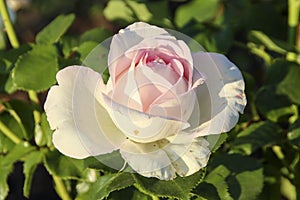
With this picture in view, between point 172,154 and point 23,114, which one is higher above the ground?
point 172,154

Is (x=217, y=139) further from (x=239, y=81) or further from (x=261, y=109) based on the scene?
(x=261, y=109)

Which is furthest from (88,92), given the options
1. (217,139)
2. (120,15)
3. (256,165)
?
(120,15)

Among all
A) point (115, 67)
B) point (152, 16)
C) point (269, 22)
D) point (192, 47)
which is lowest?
point (269, 22)

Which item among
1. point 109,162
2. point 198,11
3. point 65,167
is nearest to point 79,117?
point 109,162

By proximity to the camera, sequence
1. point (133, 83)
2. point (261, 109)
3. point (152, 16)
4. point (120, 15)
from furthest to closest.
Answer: point (120, 15)
point (152, 16)
point (261, 109)
point (133, 83)

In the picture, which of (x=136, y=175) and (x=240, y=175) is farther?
(x=240, y=175)

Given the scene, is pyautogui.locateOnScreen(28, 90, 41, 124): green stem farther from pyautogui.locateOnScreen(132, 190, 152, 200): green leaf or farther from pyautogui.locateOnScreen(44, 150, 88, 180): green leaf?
pyautogui.locateOnScreen(132, 190, 152, 200): green leaf

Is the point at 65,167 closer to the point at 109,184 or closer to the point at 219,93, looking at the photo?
the point at 109,184

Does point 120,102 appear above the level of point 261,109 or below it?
above
